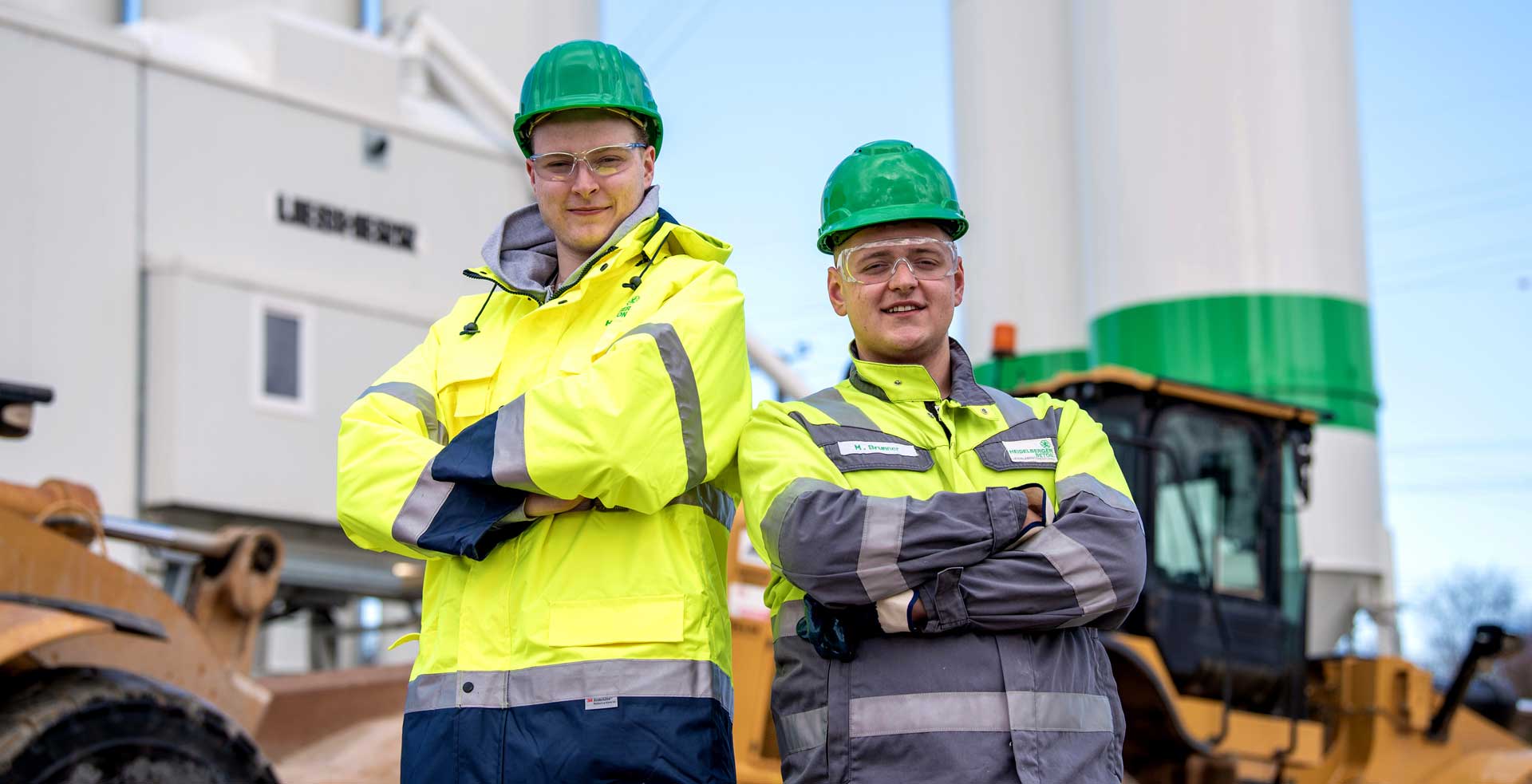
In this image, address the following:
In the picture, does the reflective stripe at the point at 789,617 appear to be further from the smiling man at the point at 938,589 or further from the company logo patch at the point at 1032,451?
the company logo patch at the point at 1032,451

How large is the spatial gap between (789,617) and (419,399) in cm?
72

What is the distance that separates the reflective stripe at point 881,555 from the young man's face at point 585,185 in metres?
0.69

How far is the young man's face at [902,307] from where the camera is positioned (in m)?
2.80

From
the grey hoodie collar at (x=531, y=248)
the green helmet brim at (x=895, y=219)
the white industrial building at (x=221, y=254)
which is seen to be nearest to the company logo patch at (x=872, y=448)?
the green helmet brim at (x=895, y=219)

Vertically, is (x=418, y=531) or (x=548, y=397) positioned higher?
(x=548, y=397)

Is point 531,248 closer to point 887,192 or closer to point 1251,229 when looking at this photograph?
point 887,192

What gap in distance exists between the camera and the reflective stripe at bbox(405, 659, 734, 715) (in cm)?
240

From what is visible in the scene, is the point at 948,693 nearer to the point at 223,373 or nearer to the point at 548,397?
the point at 548,397

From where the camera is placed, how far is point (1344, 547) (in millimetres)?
10953

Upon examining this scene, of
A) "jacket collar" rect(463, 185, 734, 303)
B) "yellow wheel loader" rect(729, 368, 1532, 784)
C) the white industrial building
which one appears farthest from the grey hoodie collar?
the white industrial building

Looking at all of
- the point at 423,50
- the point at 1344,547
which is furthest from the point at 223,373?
the point at 1344,547

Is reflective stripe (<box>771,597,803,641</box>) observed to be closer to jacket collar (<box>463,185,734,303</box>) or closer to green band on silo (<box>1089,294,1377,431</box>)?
jacket collar (<box>463,185,734,303</box>)

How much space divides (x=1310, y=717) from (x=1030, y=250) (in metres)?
6.97

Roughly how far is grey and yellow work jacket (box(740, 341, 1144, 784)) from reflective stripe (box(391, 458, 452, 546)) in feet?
1.59
